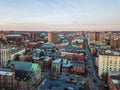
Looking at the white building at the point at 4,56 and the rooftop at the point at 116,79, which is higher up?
the white building at the point at 4,56

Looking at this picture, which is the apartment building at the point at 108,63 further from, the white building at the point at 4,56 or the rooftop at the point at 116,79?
the white building at the point at 4,56

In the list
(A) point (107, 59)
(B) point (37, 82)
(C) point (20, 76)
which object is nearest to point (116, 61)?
(A) point (107, 59)

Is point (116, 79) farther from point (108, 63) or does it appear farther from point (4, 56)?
point (4, 56)

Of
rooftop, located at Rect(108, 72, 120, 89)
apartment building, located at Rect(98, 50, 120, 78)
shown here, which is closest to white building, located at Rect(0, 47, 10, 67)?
apartment building, located at Rect(98, 50, 120, 78)

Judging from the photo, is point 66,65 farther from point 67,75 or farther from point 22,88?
point 22,88

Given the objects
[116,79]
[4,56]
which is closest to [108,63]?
[116,79]

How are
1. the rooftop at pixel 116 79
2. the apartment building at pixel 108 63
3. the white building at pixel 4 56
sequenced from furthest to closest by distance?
the white building at pixel 4 56
the apartment building at pixel 108 63
the rooftop at pixel 116 79

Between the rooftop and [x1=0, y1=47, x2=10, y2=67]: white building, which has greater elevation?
[x1=0, y1=47, x2=10, y2=67]: white building

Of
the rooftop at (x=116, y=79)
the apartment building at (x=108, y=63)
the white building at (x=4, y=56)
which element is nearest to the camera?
the rooftop at (x=116, y=79)

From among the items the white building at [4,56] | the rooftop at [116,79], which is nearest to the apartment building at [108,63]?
the rooftop at [116,79]

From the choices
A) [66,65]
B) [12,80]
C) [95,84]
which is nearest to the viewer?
[12,80]

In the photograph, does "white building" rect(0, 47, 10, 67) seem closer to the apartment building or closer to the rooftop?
the apartment building
